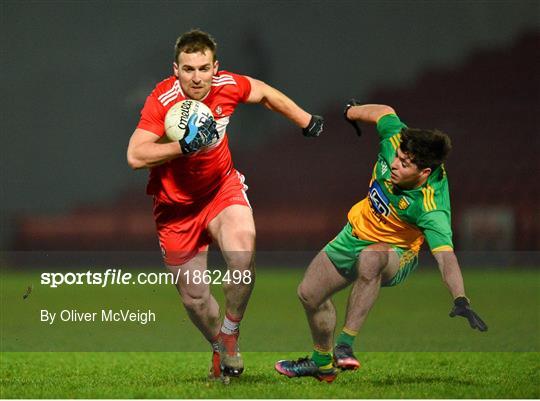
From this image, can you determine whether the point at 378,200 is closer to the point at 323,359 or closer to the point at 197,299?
the point at 323,359

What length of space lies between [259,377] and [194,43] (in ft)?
11.1

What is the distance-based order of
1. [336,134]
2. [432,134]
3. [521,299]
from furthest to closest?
[336,134], [521,299], [432,134]

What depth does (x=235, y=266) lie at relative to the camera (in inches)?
354

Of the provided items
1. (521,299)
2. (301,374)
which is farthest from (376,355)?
(521,299)

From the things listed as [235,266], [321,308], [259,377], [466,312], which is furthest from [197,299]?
[466,312]

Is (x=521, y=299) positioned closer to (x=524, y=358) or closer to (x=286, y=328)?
(x=286, y=328)

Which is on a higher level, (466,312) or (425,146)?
(425,146)

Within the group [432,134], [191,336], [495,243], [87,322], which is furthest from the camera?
[495,243]

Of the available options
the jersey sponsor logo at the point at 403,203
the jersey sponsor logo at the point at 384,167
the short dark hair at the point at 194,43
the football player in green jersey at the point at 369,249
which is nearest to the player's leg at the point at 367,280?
the football player in green jersey at the point at 369,249

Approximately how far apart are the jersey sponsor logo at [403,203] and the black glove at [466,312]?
1277 millimetres

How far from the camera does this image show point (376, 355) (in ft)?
39.0

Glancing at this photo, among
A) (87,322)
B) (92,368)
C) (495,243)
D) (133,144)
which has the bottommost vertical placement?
(495,243)

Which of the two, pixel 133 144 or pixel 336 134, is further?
pixel 336 134

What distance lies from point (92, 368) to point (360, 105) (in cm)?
419
